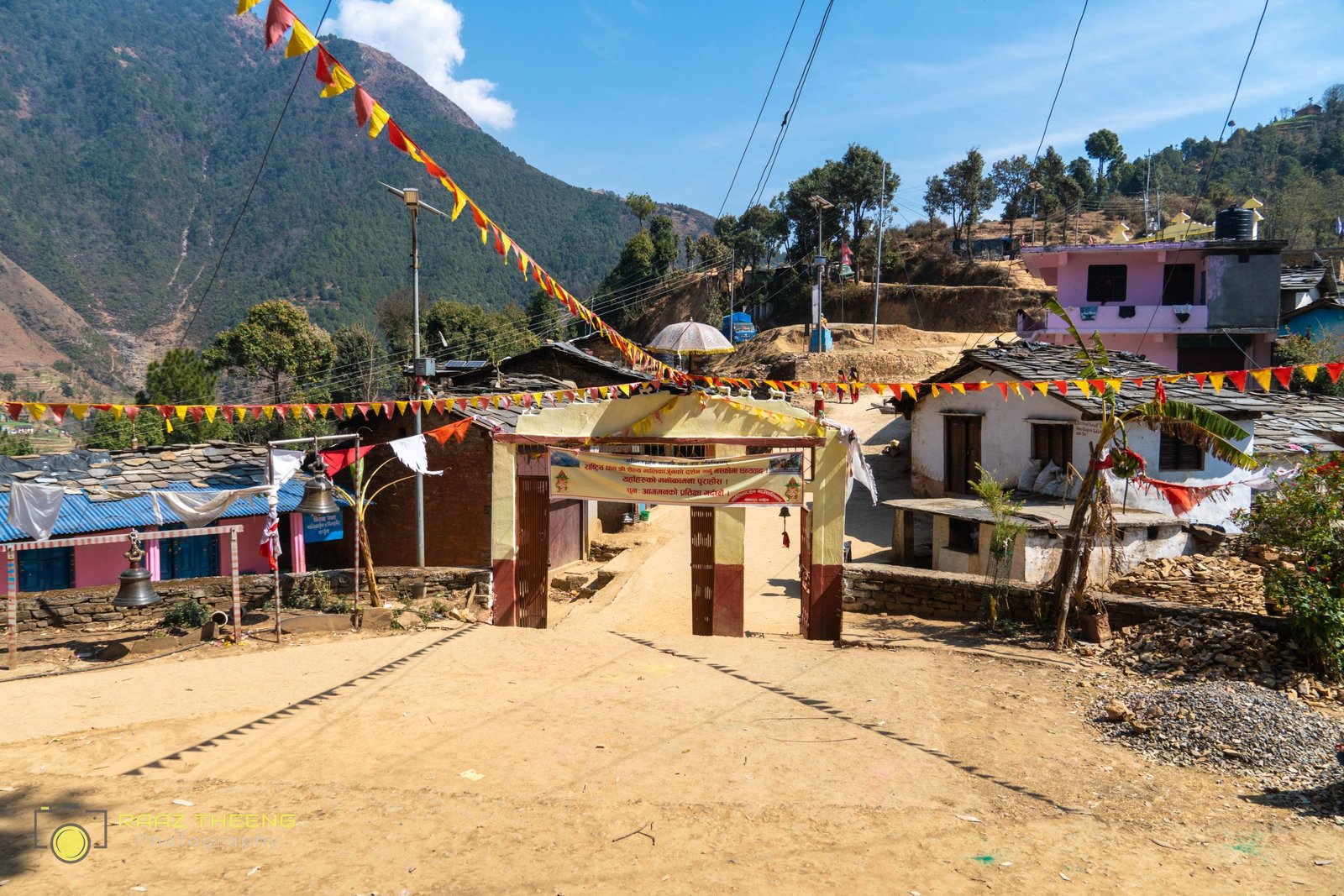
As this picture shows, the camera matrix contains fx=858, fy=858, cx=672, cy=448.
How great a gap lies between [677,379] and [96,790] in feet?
30.0

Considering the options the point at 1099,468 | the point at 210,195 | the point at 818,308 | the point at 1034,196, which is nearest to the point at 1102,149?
the point at 1034,196

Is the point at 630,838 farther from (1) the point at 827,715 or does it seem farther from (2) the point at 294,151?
(2) the point at 294,151

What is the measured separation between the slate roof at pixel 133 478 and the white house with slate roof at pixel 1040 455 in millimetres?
12880

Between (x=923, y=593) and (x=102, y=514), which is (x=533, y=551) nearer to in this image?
(x=923, y=593)

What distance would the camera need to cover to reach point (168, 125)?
147750mm

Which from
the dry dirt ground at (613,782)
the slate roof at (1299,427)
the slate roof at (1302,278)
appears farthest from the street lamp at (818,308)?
the dry dirt ground at (613,782)

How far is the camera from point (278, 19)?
6043mm

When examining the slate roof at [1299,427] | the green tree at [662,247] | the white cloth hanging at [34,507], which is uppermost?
the green tree at [662,247]

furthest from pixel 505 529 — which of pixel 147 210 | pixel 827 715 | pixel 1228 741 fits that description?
pixel 147 210

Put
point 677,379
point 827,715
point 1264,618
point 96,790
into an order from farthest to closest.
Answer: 1. point 677,379
2. point 1264,618
3. point 827,715
4. point 96,790

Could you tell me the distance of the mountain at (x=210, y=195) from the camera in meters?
103

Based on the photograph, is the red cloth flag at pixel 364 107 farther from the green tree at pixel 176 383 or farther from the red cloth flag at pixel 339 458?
the green tree at pixel 176 383

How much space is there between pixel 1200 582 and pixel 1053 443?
636 centimetres

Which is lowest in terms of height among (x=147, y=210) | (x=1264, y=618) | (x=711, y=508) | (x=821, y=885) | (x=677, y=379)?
(x=821, y=885)
